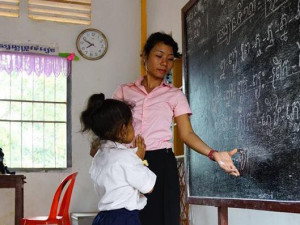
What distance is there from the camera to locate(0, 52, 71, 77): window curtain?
5.42 m

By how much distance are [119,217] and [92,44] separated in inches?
163

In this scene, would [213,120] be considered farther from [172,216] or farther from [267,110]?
[172,216]

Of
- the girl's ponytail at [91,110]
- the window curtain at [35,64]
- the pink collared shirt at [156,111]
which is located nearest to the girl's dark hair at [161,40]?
the pink collared shirt at [156,111]

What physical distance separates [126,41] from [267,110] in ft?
13.0

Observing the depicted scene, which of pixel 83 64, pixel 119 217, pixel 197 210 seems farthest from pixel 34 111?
pixel 119 217

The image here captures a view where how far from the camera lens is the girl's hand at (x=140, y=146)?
1978 mm

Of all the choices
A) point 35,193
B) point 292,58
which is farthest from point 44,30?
point 292,58

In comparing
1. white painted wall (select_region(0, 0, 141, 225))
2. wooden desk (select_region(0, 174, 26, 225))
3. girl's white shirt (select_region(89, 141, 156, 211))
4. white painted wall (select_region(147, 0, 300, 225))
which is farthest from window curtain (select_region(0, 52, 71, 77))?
girl's white shirt (select_region(89, 141, 156, 211))

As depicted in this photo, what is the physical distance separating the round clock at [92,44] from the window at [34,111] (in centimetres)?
26

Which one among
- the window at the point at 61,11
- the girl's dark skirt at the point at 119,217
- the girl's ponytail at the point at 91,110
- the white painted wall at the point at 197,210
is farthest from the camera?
the window at the point at 61,11

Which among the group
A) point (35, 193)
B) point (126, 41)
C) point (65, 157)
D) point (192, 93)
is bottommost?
point (35, 193)

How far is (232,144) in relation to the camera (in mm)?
2543

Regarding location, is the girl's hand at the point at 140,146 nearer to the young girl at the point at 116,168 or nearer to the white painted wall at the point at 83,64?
the young girl at the point at 116,168

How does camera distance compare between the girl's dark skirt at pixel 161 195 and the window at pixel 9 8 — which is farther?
the window at pixel 9 8
